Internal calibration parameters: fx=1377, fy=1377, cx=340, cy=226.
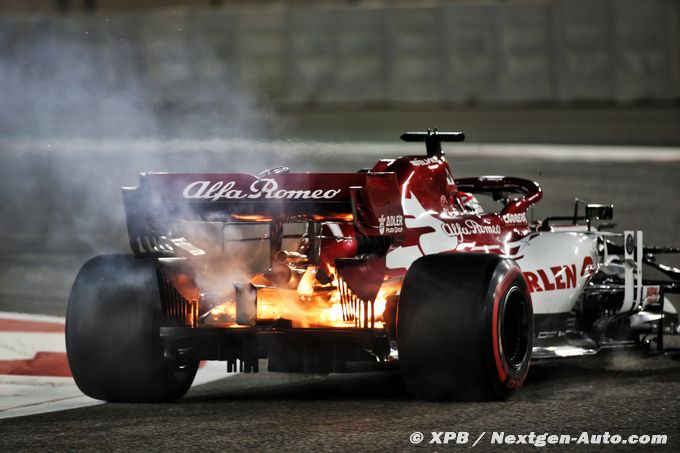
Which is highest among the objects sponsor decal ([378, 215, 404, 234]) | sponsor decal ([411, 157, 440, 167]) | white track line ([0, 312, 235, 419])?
sponsor decal ([411, 157, 440, 167])

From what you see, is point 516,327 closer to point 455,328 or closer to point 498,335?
point 498,335

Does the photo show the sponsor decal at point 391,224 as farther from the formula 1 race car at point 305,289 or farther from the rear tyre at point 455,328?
the rear tyre at point 455,328

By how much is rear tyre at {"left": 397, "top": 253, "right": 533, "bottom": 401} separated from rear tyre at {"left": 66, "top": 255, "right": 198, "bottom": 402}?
138 cm

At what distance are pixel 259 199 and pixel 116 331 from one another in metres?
1.06

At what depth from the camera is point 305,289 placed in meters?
7.14

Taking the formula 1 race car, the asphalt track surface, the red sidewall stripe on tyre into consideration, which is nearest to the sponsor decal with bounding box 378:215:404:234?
the formula 1 race car

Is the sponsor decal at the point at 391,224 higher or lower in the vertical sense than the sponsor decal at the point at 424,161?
lower

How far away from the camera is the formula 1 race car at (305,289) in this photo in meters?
6.83

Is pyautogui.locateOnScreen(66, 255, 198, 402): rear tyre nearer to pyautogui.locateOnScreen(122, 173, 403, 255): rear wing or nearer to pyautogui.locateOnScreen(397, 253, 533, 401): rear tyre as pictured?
pyautogui.locateOnScreen(122, 173, 403, 255): rear wing

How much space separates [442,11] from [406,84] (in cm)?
161

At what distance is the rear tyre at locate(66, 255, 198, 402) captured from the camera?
7281mm

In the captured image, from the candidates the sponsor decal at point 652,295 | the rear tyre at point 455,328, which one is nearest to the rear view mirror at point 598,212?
the sponsor decal at point 652,295

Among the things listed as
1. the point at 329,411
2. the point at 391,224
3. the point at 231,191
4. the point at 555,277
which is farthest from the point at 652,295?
the point at 231,191

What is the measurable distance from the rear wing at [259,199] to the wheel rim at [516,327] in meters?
0.77
